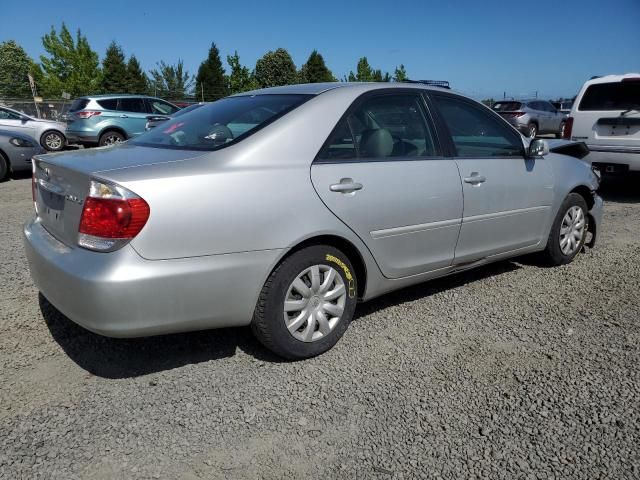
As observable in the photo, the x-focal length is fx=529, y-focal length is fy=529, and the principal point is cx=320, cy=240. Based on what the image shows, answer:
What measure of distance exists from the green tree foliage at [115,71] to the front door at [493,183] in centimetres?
4289

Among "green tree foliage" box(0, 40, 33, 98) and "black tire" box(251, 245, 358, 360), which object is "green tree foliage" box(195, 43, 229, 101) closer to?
"green tree foliage" box(0, 40, 33, 98)

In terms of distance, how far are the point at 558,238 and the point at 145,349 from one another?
3.52 m

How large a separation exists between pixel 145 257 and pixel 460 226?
2170mm

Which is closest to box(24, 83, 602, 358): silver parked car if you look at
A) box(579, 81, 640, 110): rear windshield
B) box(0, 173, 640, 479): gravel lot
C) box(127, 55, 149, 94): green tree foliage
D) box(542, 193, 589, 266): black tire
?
box(0, 173, 640, 479): gravel lot

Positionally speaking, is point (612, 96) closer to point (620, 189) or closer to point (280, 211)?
point (620, 189)

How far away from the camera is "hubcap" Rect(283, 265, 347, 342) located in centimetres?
292

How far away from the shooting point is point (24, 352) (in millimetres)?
3105

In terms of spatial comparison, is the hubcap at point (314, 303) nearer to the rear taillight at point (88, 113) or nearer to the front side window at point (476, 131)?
the front side window at point (476, 131)

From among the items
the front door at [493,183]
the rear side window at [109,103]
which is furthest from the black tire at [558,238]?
the rear side window at [109,103]

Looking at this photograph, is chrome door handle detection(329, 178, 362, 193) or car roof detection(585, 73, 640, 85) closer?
chrome door handle detection(329, 178, 362, 193)

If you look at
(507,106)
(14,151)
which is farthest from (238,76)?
(14,151)

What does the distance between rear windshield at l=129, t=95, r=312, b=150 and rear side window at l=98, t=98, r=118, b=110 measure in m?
11.6

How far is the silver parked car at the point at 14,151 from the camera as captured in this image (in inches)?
385

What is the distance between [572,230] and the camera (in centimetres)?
478
